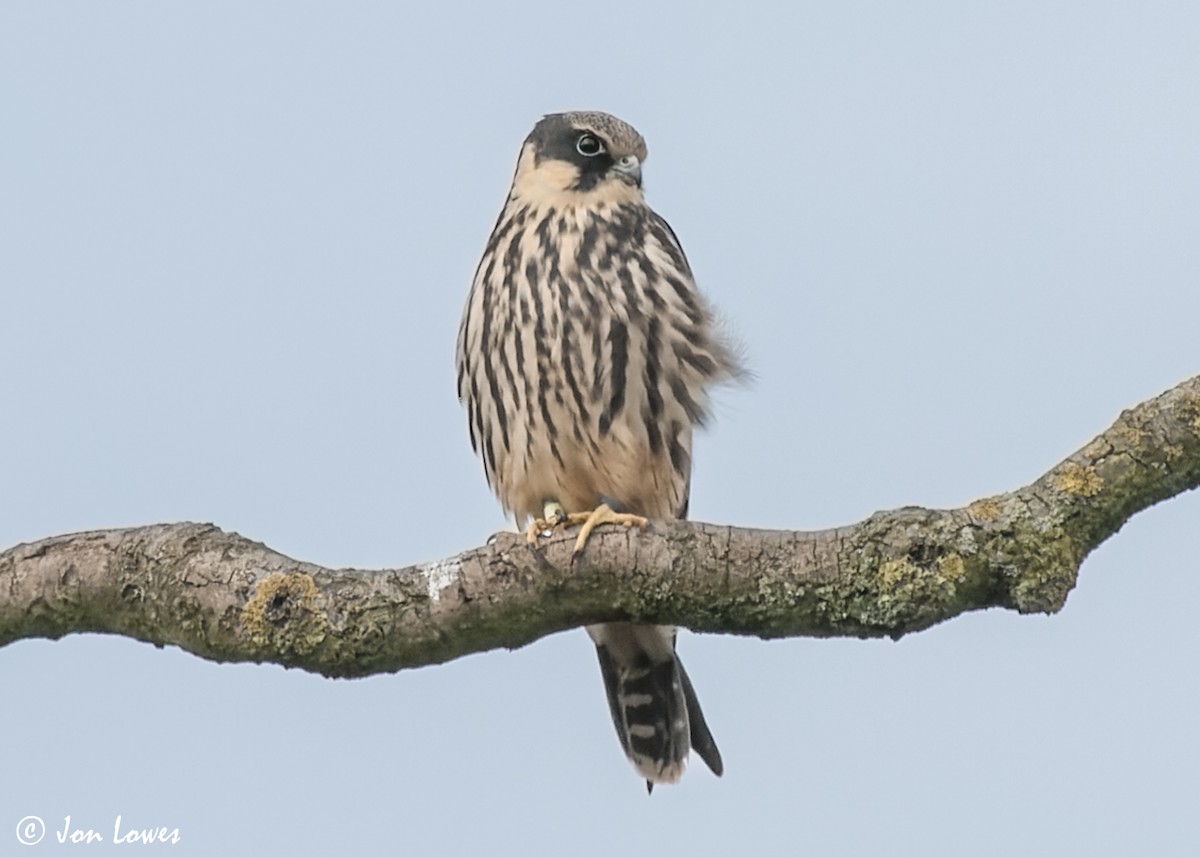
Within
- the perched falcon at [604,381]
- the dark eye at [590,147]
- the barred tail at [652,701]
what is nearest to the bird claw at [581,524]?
the perched falcon at [604,381]

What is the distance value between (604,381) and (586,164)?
3.28 ft

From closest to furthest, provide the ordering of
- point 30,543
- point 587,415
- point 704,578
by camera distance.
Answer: point 704,578, point 30,543, point 587,415

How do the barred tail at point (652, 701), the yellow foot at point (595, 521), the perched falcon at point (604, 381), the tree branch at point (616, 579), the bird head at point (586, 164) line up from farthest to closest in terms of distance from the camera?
the bird head at point (586, 164), the barred tail at point (652, 701), the perched falcon at point (604, 381), the yellow foot at point (595, 521), the tree branch at point (616, 579)

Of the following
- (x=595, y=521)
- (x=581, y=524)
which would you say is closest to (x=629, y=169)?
(x=581, y=524)

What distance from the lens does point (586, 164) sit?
5.35 meters

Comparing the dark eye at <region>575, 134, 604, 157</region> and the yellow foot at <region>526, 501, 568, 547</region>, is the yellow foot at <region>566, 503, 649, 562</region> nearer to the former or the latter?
the yellow foot at <region>526, 501, 568, 547</region>

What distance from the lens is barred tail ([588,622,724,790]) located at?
16.4 feet

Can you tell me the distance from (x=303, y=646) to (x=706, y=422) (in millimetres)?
1943

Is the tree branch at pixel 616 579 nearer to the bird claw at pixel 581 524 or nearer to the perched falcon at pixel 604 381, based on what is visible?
the bird claw at pixel 581 524

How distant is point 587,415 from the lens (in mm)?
4715

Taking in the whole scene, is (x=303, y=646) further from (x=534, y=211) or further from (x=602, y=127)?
(x=602, y=127)

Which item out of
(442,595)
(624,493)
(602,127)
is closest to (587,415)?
(624,493)

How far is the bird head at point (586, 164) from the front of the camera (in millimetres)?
5289

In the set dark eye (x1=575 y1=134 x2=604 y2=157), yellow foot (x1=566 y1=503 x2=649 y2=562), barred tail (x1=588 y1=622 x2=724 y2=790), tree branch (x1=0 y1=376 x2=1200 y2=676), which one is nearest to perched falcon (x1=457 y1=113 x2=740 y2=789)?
barred tail (x1=588 y1=622 x2=724 y2=790)
